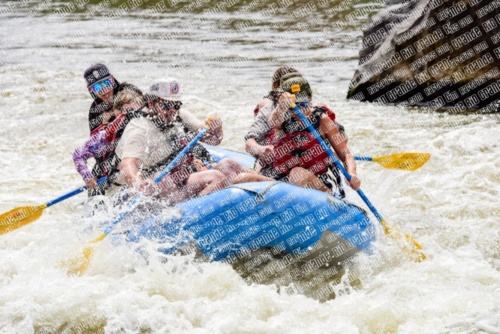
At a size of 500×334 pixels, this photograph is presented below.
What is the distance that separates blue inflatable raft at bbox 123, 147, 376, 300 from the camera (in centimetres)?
515

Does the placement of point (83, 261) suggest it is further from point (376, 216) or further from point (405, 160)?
point (405, 160)

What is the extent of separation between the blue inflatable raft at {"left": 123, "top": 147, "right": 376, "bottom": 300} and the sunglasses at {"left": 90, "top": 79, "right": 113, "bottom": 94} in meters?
1.36

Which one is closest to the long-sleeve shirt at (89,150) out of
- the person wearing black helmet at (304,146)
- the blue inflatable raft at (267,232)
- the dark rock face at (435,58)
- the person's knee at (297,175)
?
the blue inflatable raft at (267,232)

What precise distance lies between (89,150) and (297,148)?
158 cm

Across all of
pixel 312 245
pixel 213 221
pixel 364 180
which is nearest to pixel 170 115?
pixel 213 221

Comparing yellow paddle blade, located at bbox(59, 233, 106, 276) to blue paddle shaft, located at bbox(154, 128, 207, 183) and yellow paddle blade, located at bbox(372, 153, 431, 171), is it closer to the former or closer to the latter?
blue paddle shaft, located at bbox(154, 128, 207, 183)

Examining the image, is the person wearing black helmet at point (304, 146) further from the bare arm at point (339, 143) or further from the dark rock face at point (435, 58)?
the dark rock face at point (435, 58)

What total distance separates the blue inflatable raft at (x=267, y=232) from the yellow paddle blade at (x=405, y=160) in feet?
3.60

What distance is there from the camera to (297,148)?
583 centimetres

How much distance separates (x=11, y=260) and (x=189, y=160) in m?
1.51

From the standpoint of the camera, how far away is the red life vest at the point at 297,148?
5.81 metres

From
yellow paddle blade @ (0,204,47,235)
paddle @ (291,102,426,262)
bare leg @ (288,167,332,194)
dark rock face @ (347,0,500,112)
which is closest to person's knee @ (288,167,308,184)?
bare leg @ (288,167,332,194)

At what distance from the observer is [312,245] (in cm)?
530

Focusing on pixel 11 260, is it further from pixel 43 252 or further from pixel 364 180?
pixel 364 180
